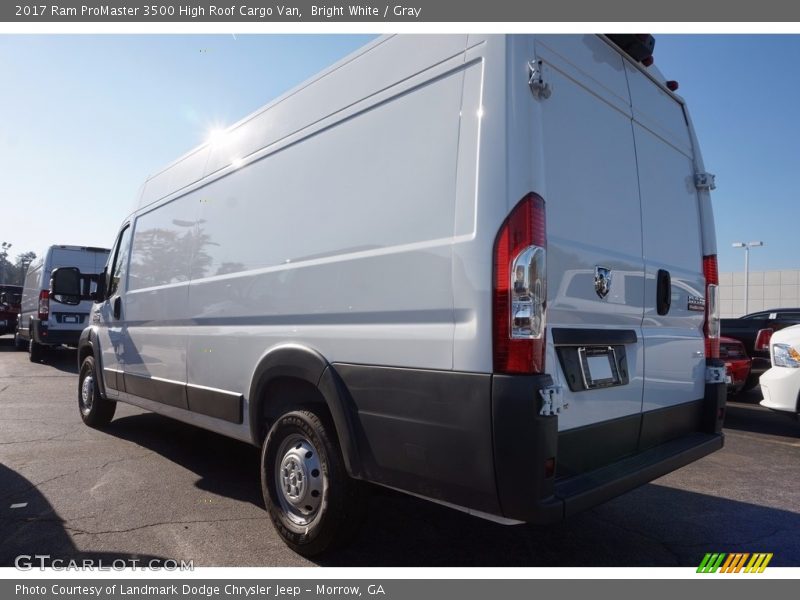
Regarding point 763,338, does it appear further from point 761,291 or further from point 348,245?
point 761,291

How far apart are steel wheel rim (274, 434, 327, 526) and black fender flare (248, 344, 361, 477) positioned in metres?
0.28

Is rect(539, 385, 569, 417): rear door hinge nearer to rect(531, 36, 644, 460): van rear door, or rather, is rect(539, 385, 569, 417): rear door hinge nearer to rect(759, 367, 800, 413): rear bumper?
rect(531, 36, 644, 460): van rear door

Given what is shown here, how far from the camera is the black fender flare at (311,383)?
2605 mm

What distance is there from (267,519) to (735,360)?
277 inches

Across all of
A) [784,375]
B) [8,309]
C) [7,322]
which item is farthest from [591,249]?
[7,322]

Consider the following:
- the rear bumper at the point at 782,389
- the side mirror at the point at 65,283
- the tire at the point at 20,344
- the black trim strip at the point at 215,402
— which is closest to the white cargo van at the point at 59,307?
the tire at the point at 20,344

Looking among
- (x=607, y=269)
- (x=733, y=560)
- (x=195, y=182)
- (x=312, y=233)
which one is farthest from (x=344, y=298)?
(x=733, y=560)

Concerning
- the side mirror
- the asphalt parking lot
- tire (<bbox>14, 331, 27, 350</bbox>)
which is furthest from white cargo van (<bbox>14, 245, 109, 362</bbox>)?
the asphalt parking lot

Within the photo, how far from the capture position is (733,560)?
9.82ft

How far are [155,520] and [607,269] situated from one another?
3036mm

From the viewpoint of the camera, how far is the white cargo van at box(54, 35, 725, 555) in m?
2.18

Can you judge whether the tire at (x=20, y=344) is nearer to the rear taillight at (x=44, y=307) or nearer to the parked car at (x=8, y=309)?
the parked car at (x=8, y=309)

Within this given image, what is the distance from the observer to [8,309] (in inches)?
727

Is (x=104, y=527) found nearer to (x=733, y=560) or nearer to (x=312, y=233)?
(x=312, y=233)
